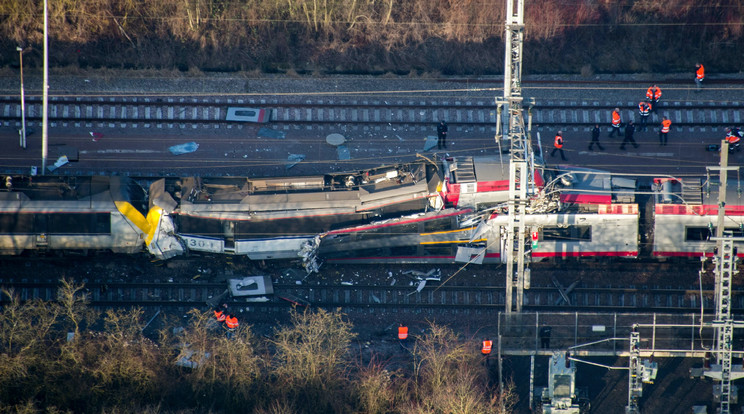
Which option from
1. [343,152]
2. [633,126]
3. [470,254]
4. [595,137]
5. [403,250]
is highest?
[633,126]

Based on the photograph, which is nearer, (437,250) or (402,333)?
(402,333)

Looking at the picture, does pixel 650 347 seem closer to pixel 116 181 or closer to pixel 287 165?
pixel 287 165

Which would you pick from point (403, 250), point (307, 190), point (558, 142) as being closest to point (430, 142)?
point (558, 142)

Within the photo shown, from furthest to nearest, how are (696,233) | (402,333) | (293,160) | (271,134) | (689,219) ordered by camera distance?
1. (271,134)
2. (293,160)
3. (696,233)
4. (689,219)
5. (402,333)

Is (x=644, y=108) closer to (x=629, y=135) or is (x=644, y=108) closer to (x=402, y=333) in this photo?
(x=629, y=135)

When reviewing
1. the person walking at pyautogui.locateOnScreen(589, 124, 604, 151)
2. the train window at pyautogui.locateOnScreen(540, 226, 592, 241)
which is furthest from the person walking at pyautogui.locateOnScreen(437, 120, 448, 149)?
the train window at pyautogui.locateOnScreen(540, 226, 592, 241)

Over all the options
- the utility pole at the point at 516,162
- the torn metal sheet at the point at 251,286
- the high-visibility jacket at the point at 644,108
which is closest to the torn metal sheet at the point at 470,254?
the utility pole at the point at 516,162

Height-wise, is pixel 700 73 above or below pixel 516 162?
above
